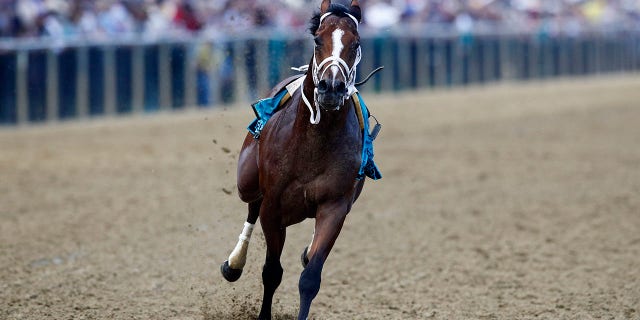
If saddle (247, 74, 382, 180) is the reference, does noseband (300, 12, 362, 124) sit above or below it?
above

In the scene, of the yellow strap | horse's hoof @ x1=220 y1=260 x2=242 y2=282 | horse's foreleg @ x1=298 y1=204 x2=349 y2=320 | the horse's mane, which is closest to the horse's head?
the horse's mane

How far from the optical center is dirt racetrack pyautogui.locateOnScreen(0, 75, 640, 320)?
6891 millimetres

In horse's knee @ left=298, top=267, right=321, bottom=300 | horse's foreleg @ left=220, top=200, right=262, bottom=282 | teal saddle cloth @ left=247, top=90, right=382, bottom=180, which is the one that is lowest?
horse's foreleg @ left=220, top=200, right=262, bottom=282

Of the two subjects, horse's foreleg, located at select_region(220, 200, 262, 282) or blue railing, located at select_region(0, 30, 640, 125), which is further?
blue railing, located at select_region(0, 30, 640, 125)

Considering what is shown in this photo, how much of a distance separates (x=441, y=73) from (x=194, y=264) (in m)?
16.0

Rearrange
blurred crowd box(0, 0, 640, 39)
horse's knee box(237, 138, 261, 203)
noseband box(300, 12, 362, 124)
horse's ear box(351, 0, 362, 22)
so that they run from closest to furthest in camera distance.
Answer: noseband box(300, 12, 362, 124) < horse's ear box(351, 0, 362, 22) < horse's knee box(237, 138, 261, 203) < blurred crowd box(0, 0, 640, 39)

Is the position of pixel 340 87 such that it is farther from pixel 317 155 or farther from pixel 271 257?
pixel 271 257

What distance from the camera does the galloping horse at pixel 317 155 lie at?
5395 mm

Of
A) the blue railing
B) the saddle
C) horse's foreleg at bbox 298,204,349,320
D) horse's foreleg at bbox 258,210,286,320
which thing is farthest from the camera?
the blue railing

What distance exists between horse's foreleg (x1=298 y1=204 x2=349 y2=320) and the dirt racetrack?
37.5 inches

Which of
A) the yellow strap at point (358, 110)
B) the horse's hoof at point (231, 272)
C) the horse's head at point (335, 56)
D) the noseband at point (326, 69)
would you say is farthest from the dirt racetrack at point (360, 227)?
the horse's head at point (335, 56)

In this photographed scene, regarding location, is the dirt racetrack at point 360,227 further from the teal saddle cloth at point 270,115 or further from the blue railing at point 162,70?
the teal saddle cloth at point 270,115

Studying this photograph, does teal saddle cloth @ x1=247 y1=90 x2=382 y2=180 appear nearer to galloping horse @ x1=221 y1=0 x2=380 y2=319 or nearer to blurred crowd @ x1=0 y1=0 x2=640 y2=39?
galloping horse @ x1=221 y1=0 x2=380 y2=319

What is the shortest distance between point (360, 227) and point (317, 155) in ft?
13.9
